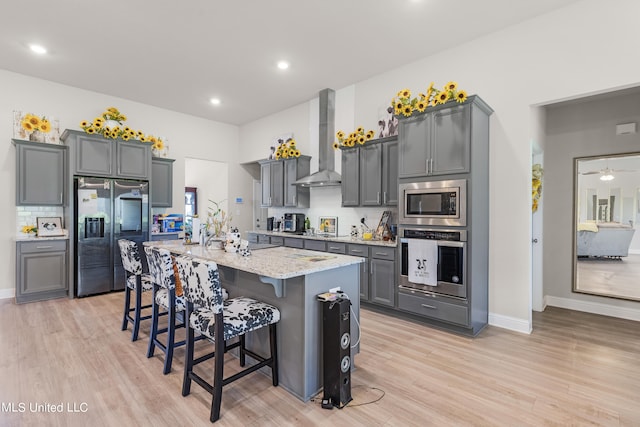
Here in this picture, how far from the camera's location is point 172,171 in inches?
244

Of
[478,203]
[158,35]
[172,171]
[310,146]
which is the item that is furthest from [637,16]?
[172,171]

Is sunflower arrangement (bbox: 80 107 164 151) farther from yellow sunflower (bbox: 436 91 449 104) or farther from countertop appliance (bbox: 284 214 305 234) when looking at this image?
yellow sunflower (bbox: 436 91 449 104)

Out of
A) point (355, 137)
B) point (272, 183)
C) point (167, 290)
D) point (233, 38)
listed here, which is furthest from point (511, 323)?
point (233, 38)

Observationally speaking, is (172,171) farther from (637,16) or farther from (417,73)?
(637,16)

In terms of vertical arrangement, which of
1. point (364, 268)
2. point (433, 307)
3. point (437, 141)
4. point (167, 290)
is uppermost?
point (437, 141)

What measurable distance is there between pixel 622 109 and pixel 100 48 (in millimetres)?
6439

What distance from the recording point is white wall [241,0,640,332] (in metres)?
2.95

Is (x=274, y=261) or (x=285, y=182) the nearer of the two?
(x=274, y=261)

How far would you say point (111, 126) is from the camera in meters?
5.05

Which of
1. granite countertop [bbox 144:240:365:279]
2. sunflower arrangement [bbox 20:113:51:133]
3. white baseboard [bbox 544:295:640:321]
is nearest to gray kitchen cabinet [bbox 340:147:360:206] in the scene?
granite countertop [bbox 144:240:365:279]

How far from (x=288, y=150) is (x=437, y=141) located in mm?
2951

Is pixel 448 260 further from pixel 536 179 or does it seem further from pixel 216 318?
pixel 216 318

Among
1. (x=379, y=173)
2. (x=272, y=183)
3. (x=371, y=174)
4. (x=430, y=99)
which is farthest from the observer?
(x=272, y=183)

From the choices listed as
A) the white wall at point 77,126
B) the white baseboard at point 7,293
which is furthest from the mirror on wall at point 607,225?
the white baseboard at point 7,293
